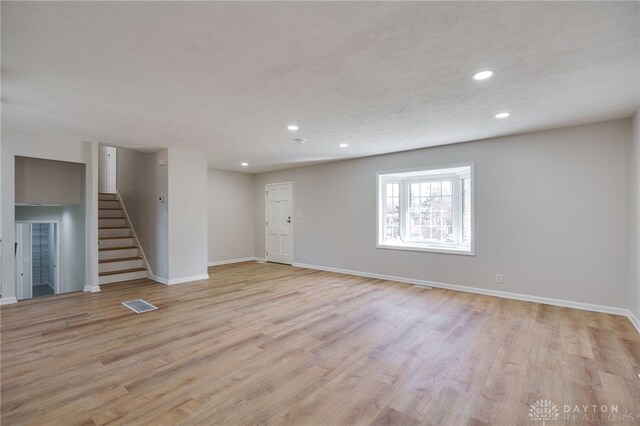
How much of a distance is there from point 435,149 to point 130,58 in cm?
456

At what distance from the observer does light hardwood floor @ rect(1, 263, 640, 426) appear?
1906 millimetres

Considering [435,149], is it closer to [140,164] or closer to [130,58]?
[130,58]

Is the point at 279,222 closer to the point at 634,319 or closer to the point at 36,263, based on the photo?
the point at 634,319

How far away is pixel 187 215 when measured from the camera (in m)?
5.52

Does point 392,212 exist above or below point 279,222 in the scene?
above

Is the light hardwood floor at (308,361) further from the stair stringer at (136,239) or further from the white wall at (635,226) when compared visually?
the stair stringer at (136,239)

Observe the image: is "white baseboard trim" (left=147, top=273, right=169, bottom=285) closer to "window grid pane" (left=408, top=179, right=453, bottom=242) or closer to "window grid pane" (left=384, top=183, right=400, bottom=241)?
"window grid pane" (left=384, top=183, right=400, bottom=241)

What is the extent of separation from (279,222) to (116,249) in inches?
141

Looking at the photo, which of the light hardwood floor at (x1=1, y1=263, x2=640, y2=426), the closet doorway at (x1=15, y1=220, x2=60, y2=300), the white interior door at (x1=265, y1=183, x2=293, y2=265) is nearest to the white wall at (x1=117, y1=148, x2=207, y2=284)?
the light hardwood floor at (x1=1, y1=263, x2=640, y2=426)

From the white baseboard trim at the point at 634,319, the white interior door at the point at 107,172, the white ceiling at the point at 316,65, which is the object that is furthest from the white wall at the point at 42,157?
the white baseboard trim at the point at 634,319

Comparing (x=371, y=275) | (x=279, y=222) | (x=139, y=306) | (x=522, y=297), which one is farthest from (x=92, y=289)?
(x=522, y=297)

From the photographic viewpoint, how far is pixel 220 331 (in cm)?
317

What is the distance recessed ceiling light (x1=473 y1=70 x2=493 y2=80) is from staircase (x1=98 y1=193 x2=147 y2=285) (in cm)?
644

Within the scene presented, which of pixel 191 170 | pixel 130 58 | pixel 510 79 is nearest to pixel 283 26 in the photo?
pixel 130 58
